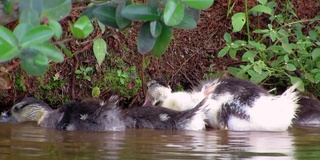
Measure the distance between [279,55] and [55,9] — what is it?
17.1 feet

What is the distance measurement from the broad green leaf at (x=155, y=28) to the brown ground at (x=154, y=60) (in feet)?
12.1

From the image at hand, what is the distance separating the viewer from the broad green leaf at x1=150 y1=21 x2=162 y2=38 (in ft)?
8.52

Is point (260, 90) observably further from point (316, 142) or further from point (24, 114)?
point (24, 114)

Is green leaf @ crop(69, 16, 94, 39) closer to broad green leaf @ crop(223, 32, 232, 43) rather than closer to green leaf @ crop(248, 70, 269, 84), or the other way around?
green leaf @ crop(248, 70, 269, 84)

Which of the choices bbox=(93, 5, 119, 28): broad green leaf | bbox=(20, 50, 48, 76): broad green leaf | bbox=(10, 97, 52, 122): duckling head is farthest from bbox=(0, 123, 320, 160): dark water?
bbox=(20, 50, 48, 76): broad green leaf

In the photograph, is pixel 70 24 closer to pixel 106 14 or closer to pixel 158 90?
pixel 106 14

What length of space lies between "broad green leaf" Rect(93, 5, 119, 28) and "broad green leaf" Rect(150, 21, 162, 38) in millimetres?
175

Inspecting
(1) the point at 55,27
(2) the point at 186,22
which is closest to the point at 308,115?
(2) the point at 186,22

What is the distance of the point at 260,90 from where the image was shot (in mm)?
6035

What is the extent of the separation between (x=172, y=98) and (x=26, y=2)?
13.9 feet

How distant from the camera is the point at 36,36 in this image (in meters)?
2.22

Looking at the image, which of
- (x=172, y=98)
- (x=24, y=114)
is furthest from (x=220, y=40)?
(x=24, y=114)

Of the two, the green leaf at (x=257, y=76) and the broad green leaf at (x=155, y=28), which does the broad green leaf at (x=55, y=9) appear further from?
the green leaf at (x=257, y=76)

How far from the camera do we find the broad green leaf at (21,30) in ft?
7.27
